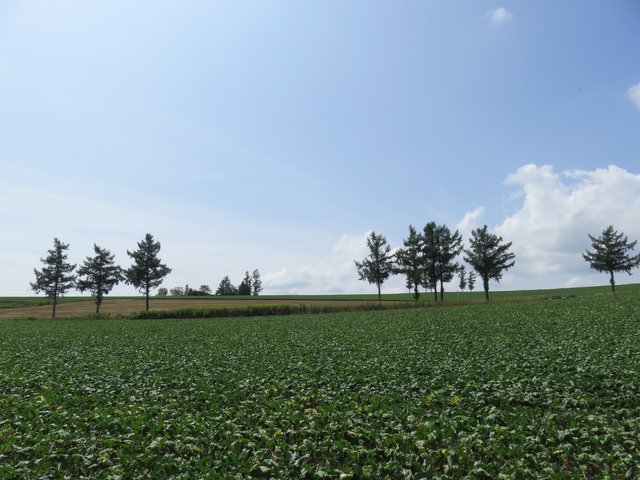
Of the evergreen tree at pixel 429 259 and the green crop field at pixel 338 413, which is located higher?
the evergreen tree at pixel 429 259

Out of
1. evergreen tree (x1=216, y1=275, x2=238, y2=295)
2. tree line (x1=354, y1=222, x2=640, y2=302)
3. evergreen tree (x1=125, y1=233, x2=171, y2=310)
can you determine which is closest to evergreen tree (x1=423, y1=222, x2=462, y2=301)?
tree line (x1=354, y1=222, x2=640, y2=302)

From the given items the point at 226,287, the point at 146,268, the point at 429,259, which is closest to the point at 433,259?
the point at 429,259

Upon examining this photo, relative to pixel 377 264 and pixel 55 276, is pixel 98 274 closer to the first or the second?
pixel 55 276

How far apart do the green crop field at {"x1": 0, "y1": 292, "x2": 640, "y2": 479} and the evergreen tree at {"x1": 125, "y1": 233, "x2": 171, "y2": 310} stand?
5607cm

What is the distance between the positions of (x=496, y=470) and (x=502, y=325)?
77.0 feet

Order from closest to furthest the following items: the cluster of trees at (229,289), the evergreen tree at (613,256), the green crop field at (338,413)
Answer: the green crop field at (338,413)
the evergreen tree at (613,256)
the cluster of trees at (229,289)

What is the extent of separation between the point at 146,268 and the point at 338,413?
7202cm

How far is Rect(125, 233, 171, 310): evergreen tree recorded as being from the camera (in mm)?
73500

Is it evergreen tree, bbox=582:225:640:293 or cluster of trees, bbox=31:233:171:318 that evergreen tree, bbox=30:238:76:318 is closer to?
cluster of trees, bbox=31:233:171:318

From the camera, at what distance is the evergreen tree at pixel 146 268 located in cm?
7350

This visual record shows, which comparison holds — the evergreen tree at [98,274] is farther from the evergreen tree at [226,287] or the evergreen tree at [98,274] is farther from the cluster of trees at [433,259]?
the evergreen tree at [226,287]

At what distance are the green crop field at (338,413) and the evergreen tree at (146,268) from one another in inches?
2207

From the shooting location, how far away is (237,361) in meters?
19.2

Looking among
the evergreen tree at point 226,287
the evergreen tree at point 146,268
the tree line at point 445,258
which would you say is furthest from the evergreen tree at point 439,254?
the evergreen tree at point 226,287
